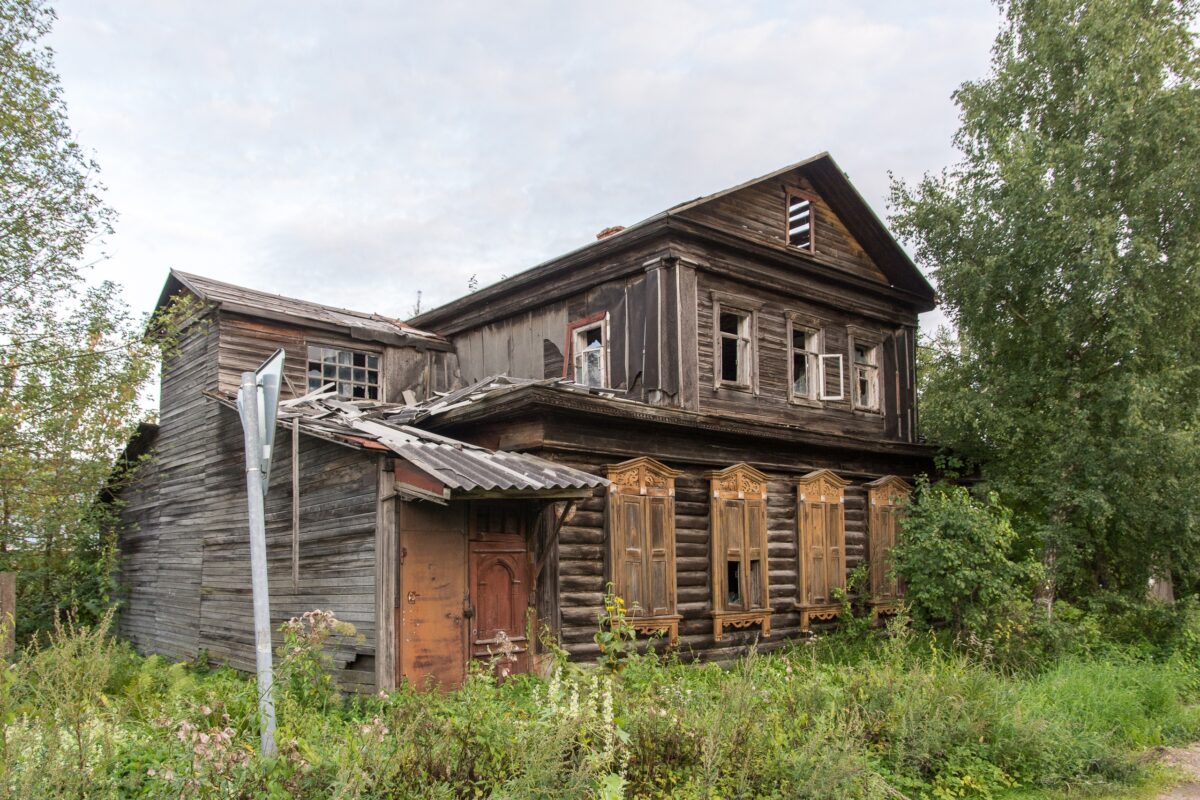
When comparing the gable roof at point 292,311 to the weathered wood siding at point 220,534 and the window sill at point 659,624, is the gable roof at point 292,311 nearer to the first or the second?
the weathered wood siding at point 220,534

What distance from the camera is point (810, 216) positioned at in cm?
1600

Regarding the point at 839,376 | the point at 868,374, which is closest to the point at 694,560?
the point at 839,376

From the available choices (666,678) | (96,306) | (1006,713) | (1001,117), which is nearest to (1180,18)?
(1001,117)

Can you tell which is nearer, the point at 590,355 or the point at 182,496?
the point at 590,355

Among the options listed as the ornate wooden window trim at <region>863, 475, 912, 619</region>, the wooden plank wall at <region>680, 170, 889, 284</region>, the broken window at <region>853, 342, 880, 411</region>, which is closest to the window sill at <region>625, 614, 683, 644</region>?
the ornate wooden window trim at <region>863, 475, 912, 619</region>

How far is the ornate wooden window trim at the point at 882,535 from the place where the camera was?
615 inches

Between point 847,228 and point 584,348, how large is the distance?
5.90 m

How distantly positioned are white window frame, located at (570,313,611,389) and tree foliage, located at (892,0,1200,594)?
6.64 metres

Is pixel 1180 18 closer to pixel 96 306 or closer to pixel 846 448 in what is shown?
pixel 846 448

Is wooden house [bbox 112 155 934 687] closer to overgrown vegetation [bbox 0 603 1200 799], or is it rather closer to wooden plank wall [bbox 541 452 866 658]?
wooden plank wall [bbox 541 452 866 658]

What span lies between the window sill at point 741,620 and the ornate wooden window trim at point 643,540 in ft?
2.85

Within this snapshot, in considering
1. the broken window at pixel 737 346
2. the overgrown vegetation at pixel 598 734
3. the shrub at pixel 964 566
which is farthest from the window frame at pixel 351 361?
the shrub at pixel 964 566

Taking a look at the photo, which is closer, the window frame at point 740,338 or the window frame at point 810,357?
the window frame at point 740,338

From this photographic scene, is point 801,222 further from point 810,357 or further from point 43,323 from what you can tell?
point 43,323
